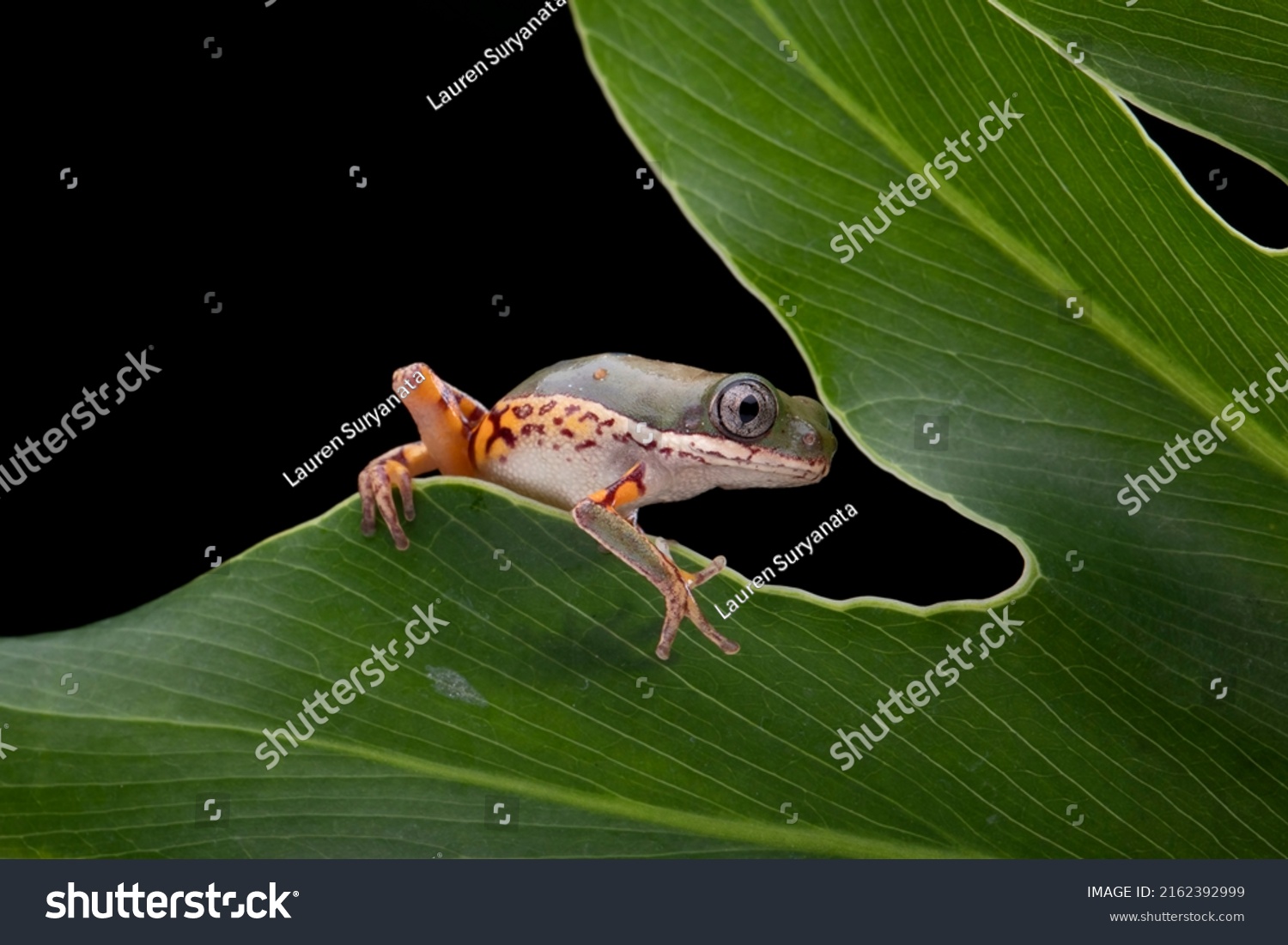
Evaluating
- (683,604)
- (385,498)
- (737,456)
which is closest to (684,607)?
(683,604)

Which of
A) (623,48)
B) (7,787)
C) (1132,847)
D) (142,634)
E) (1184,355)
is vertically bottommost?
(1132,847)

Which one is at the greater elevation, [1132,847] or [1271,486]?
[1271,486]

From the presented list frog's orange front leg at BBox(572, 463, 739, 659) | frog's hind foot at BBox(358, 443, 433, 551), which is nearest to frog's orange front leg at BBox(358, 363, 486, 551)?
frog's hind foot at BBox(358, 443, 433, 551)

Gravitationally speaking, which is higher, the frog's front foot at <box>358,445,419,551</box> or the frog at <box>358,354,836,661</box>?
the frog at <box>358,354,836,661</box>

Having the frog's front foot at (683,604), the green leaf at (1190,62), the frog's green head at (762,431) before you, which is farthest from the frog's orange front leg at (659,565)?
the green leaf at (1190,62)

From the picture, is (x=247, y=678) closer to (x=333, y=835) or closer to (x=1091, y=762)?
(x=333, y=835)

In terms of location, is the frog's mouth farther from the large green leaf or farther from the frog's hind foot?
the frog's hind foot

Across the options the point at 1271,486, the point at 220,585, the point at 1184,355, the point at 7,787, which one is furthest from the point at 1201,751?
the point at 7,787
